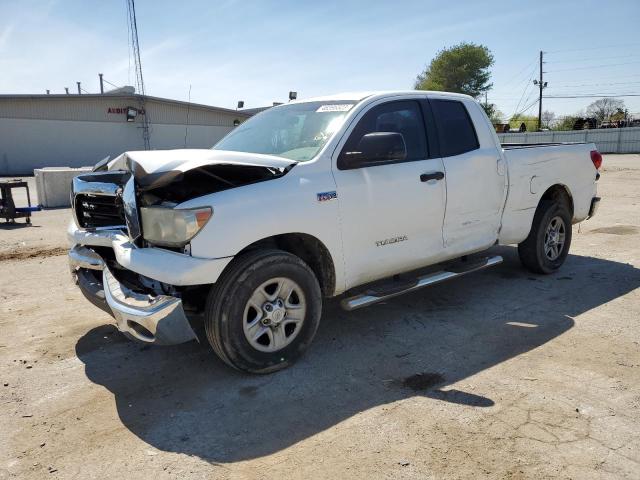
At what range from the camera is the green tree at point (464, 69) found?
7200 cm

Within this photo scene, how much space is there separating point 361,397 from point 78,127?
1348 inches

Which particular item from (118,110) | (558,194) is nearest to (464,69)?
(118,110)

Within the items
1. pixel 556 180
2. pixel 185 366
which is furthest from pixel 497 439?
pixel 556 180

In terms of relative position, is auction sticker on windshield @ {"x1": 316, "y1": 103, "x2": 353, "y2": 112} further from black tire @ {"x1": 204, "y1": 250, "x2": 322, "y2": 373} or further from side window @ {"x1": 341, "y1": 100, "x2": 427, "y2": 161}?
black tire @ {"x1": 204, "y1": 250, "x2": 322, "y2": 373}

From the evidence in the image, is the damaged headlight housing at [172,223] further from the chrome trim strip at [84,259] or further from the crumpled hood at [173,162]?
the chrome trim strip at [84,259]

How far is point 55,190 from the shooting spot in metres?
13.8

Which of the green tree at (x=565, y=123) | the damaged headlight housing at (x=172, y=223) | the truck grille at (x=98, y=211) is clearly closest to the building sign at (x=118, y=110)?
the truck grille at (x=98, y=211)

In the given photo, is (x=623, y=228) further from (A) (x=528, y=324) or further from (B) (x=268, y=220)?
(B) (x=268, y=220)

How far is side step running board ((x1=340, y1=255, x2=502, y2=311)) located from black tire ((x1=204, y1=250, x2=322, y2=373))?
0.41m

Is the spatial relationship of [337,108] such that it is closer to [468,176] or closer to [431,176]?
[431,176]

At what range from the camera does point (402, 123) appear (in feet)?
14.5

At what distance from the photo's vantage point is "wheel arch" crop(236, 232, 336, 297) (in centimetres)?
377

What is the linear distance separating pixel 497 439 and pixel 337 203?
1873 millimetres

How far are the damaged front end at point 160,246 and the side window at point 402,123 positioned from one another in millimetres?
879
